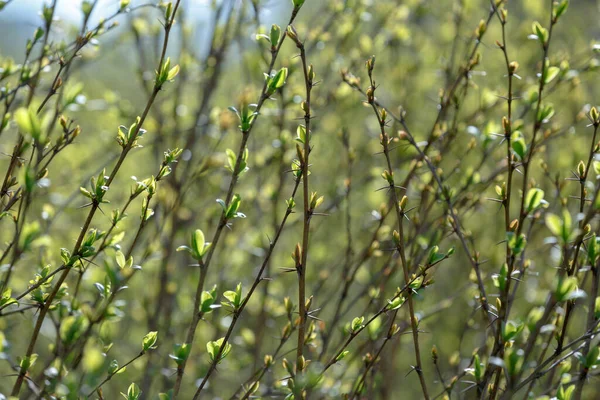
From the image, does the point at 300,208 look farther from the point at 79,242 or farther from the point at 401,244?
the point at 79,242

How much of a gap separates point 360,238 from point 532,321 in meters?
2.09

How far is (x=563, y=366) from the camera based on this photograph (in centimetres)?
166

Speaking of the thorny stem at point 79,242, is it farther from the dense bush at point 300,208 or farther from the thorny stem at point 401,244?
the thorny stem at point 401,244

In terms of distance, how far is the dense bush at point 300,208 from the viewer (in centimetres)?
152

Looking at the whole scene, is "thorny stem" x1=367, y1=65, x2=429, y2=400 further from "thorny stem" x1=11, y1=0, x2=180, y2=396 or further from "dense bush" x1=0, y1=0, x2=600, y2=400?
"thorny stem" x1=11, y1=0, x2=180, y2=396

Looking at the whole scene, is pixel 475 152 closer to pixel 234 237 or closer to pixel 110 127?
pixel 234 237

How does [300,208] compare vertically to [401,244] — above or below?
above

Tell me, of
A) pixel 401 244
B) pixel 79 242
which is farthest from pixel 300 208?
pixel 79 242

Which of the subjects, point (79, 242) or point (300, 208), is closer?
point (79, 242)

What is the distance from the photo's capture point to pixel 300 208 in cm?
472

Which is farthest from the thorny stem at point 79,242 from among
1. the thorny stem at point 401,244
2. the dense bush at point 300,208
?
the thorny stem at point 401,244

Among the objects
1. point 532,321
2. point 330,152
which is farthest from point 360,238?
point 532,321

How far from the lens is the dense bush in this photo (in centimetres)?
152

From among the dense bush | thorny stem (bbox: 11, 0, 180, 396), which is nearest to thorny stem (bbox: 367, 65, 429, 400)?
the dense bush
